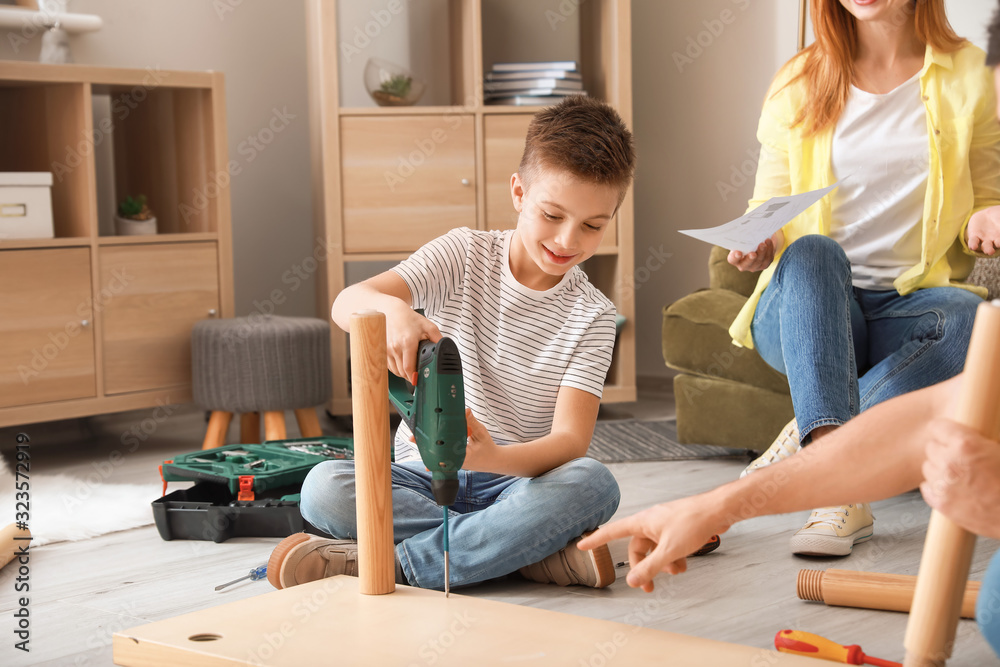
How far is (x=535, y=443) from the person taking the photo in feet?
4.63

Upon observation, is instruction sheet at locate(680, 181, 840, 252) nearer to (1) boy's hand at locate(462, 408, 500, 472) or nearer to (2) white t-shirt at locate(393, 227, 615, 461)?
(2) white t-shirt at locate(393, 227, 615, 461)

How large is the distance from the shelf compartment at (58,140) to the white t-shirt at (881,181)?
1735 mm

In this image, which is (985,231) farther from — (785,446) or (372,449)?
(372,449)

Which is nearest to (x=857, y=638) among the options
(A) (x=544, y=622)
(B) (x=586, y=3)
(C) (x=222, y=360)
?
(A) (x=544, y=622)

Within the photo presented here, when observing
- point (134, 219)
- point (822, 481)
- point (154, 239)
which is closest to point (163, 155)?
point (134, 219)

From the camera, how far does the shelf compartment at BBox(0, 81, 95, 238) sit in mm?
2430

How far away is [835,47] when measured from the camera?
1753 millimetres

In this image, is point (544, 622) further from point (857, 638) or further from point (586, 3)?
point (586, 3)

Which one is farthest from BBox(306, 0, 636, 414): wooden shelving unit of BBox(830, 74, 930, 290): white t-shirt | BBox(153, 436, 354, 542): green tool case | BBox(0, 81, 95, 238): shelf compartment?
BBox(830, 74, 930, 290): white t-shirt

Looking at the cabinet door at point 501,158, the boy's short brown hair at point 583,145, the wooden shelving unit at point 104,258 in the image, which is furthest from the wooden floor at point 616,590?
the cabinet door at point 501,158

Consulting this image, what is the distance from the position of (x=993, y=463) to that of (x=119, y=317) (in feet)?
7.06

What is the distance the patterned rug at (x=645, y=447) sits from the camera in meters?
2.41

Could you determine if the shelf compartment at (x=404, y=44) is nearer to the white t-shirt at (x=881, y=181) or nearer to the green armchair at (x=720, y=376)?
the green armchair at (x=720, y=376)

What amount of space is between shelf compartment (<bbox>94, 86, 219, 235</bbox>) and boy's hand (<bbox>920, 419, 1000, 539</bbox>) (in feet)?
7.16
